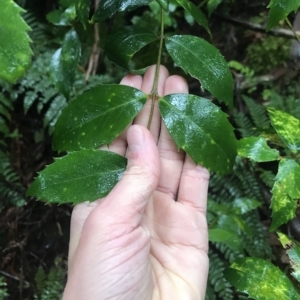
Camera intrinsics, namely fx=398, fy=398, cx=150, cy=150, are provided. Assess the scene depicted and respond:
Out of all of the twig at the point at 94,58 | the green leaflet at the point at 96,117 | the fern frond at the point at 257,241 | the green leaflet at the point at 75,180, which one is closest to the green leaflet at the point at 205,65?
the green leaflet at the point at 96,117

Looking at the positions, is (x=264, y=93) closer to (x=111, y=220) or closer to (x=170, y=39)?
(x=170, y=39)

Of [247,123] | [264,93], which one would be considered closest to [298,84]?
[264,93]

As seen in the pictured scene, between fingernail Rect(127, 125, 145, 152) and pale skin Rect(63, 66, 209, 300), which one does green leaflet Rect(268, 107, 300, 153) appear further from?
fingernail Rect(127, 125, 145, 152)

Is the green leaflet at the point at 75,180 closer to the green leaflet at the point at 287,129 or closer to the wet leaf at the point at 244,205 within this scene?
the green leaflet at the point at 287,129

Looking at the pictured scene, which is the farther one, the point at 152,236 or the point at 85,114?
the point at 152,236

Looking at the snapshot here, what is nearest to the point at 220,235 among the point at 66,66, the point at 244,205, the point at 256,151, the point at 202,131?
the point at 244,205

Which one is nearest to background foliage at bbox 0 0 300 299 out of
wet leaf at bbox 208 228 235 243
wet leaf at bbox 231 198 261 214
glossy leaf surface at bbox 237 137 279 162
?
wet leaf at bbox 231 198 261 214
